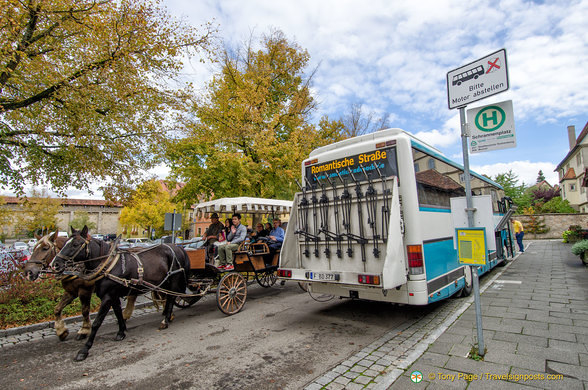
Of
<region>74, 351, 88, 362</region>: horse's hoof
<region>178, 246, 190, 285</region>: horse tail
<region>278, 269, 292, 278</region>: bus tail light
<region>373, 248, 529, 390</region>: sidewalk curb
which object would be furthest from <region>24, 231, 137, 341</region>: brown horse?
<region>373, 248, 529, 390</region>: sidewalk curb

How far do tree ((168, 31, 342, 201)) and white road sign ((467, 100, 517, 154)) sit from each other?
9301 millimetres

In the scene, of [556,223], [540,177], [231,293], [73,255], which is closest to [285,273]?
[231,293]

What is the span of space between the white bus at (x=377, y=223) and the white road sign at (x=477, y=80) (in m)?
1.23

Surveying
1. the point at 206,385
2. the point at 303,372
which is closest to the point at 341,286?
the point at 303,372

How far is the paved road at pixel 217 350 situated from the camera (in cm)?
372

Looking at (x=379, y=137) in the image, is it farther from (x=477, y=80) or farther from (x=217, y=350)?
(x=217, y=350)

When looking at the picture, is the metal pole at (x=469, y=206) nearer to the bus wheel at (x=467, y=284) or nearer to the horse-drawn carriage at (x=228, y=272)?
the bus wheel at (x=467, y=284)

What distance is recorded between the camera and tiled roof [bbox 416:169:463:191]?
18.2 feet

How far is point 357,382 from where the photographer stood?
3.40 m

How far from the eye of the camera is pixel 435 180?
619 centimetres

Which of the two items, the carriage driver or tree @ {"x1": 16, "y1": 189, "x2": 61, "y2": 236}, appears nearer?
the carriage driver

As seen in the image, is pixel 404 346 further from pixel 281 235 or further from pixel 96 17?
pixel 96 17

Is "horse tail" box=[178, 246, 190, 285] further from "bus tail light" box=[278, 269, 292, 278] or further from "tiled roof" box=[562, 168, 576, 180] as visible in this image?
"tiled roof" box=[562, 168, 576, 180]

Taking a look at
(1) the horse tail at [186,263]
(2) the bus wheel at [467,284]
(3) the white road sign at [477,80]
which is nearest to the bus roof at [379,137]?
(3) the white road sign at [477,80]
